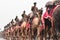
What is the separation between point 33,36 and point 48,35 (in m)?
4.00

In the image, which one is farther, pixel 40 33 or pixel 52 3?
pixel 40 33

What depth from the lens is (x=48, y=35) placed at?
40.8 feet

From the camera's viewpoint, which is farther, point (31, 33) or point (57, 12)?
point (31, 33)

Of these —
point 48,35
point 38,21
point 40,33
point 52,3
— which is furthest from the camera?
point 38,21

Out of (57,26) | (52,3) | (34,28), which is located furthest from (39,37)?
(57,26)

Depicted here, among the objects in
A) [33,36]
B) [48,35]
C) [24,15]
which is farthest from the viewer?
[24,15]

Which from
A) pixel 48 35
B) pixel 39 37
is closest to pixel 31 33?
pixel 39 37

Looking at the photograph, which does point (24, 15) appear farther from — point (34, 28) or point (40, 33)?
point (40, 33)

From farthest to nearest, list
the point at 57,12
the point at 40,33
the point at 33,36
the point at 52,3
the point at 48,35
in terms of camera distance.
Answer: the point at 33,36 → the point at 40,33 → the point at 48,35 → the point at 52,3 → the point at 57,12

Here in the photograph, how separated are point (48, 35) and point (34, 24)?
3.02 metres

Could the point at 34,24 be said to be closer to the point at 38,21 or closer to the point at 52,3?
the point at 38,21

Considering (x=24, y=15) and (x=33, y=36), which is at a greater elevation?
(x=24, y=15)

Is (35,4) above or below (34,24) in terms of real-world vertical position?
above

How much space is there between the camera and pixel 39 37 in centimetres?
1408
